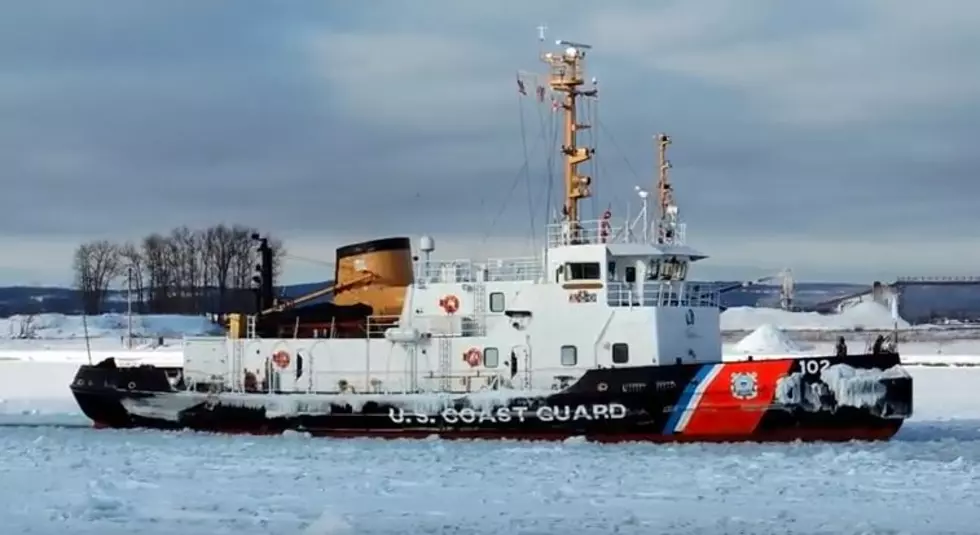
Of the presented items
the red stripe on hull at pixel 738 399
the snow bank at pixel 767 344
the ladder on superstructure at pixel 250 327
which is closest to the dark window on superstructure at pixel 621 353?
the red stripe on hull at pixel 738 399

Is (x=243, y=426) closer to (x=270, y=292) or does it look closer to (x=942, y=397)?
(x=270, y=292)

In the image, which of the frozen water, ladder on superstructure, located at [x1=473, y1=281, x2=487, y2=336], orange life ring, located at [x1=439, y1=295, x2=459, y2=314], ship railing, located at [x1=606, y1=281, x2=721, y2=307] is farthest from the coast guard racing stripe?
orange life ring, located at [x1=439, y1=295, x2=459, y2=314]

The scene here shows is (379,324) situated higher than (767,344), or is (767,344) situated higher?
(379,324)

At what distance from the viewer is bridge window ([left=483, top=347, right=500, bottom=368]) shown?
24594 millimetres

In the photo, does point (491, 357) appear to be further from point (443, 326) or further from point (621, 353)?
point (621, 353)

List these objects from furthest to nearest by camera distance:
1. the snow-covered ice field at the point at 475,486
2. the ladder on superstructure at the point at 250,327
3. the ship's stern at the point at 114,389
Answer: the ship's stern at the point at 114,389 → the ladder on superstructure at the point at 250,327 → the snow-covered ice field at the point at 475,486

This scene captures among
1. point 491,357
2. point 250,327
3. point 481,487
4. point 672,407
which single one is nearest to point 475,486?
point 481,487

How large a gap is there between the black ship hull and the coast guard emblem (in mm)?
16

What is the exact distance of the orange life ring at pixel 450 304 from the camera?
988 inches

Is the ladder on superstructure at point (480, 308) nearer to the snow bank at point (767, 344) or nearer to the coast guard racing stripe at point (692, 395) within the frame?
the coast guard racing stripe at point (692, 395)

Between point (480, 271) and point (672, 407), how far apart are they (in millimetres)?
4391

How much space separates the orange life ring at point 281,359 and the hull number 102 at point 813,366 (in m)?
9.20

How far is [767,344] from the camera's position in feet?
171

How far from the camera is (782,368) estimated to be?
74.8 feet
